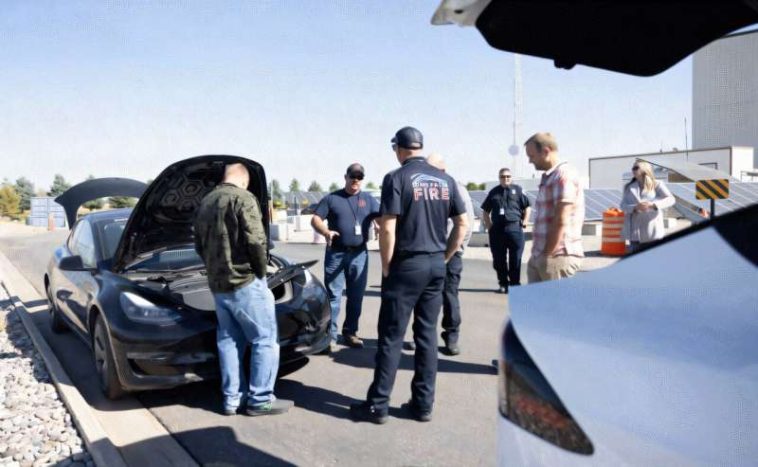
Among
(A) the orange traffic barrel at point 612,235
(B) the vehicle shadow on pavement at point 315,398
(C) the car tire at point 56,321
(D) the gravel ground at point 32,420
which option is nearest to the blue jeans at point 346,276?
(B) the vehicle shadow on pavement at point 315,398

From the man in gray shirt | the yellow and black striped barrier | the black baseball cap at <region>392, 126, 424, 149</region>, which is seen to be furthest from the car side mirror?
the yellow and black striped barrier

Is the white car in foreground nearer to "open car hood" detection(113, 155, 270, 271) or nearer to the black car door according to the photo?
"open car hood" detection(113, 155, 270, 271)

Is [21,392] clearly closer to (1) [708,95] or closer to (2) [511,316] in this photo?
(2) [511,316]

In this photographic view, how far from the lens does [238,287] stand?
3.75m

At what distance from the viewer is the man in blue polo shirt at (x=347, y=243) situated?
5.39 metres

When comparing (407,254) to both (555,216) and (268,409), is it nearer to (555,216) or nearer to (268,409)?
(555,216)

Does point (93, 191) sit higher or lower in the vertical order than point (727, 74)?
lower

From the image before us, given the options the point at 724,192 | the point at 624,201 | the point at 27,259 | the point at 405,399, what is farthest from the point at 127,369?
the point at 27,259

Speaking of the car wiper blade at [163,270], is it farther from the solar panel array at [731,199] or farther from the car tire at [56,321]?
the solar panel array at [731,199]

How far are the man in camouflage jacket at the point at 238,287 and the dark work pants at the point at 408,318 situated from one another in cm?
81

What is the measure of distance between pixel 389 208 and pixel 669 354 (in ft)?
8.02

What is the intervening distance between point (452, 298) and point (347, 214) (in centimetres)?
131

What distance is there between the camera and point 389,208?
3516 millimetres

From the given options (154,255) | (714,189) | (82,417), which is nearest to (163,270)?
(154,255)
